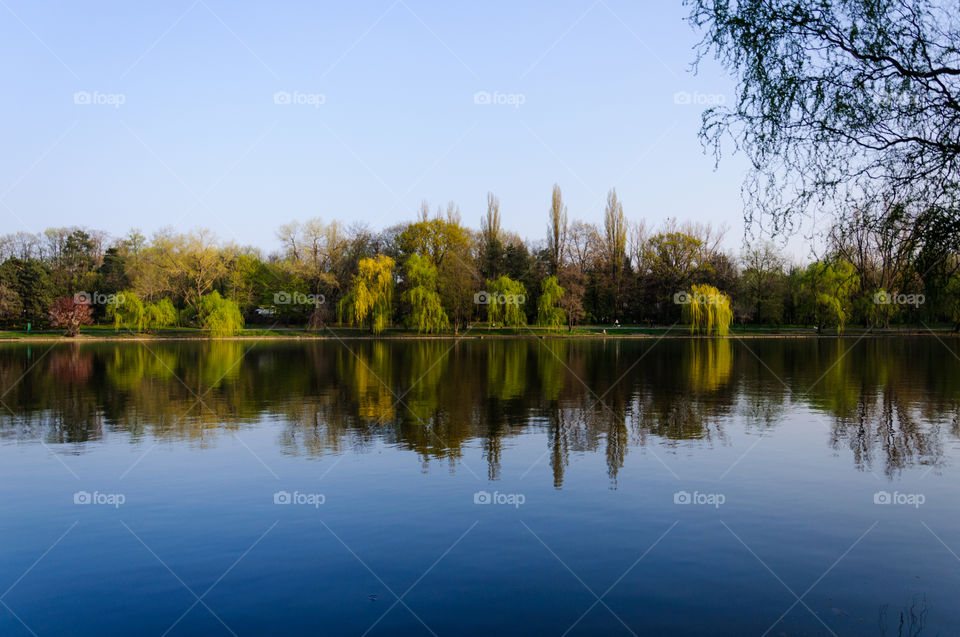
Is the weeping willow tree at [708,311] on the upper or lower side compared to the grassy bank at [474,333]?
upper

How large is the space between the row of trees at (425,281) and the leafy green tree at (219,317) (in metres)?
0.12

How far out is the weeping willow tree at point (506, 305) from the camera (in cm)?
6481

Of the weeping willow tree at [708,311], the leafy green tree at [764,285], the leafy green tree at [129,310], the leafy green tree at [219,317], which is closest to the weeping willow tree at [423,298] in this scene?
the leafy green tree at [219,317]

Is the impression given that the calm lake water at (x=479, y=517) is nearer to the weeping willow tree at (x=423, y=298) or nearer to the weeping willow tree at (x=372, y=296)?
the weeping willow tree at (x=372, y=296)

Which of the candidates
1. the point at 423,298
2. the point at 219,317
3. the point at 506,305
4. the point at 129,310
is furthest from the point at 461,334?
the point at 129,310

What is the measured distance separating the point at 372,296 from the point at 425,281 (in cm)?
507

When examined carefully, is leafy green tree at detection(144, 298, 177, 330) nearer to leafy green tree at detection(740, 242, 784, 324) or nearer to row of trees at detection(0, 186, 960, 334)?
row of trees at detection(0, 186, 960, 334)

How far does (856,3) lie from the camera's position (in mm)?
5906

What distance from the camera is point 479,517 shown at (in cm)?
920

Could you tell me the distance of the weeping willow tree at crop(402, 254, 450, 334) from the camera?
6069cm

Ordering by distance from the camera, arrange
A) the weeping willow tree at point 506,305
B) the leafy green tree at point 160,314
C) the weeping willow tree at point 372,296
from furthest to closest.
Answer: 1. the weeping willow tree at point 506,305
2. the leafy green tree at point 160,314
3. the weeping willow tree at point 372,296

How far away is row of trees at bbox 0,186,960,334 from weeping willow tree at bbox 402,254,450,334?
0.12 metres

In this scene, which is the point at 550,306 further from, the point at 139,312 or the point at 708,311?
the point at 139,312

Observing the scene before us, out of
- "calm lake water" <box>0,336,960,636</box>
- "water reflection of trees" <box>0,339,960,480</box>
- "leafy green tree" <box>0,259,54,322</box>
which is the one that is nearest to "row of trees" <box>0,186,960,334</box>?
"leafy green tree" <box>0,259,54,322</box>
